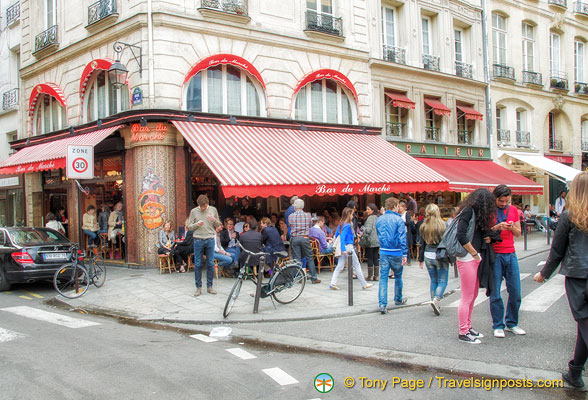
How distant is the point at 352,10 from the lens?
1542cm

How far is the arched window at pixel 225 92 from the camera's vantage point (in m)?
12.7

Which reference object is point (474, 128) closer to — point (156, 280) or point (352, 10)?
point (352, 10)

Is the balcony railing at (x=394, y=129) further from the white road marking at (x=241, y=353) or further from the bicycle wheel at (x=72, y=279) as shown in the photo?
the white road marking at (x=241, y=353)

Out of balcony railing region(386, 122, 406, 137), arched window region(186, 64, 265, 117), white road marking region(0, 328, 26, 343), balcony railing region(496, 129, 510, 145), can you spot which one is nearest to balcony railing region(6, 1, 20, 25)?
arched window region(186, 64, 265, 117)

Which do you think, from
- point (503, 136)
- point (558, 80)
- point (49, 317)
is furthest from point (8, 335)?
point (558, 80)

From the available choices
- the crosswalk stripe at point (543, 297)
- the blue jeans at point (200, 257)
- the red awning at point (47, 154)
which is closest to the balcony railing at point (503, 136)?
the crosswalk stripe at point (543, 297)

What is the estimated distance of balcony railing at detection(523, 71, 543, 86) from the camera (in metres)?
21.6

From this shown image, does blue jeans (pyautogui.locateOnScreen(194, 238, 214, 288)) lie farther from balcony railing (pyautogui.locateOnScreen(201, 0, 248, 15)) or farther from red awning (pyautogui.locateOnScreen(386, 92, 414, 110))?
red awning (pyautogui.locateOnScreen(386, 92, 414, 110))

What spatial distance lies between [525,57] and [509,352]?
20572 millimetres

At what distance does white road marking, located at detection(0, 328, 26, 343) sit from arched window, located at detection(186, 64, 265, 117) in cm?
749

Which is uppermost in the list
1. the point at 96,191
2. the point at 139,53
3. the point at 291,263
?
the point at 139,53

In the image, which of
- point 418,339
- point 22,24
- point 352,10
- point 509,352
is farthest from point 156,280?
point 22,24

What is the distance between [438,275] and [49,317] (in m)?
6.23

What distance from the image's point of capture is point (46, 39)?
15367mm
